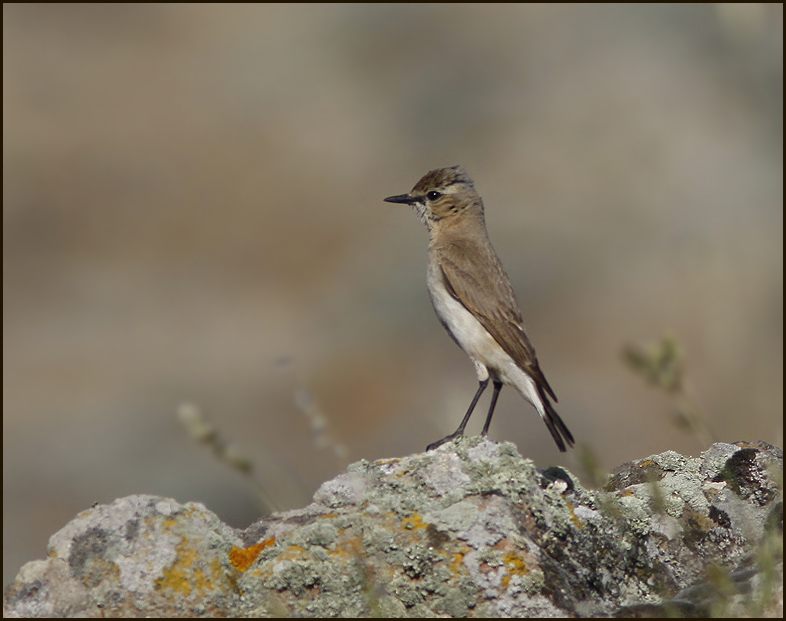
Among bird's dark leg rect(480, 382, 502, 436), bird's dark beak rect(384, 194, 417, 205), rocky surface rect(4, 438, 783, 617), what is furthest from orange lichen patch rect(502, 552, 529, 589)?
bird's dark beak rect(384, 194, 417, 205)

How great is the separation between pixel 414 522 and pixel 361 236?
22.5 meters

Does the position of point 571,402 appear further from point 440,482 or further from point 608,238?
point 440,482

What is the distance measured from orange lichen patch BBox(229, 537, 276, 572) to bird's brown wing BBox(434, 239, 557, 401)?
9.16 ft

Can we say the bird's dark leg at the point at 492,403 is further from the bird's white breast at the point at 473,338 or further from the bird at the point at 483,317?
the bird's white breast at the point at 473,338

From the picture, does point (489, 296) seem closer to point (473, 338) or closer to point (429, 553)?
point (473, 338)

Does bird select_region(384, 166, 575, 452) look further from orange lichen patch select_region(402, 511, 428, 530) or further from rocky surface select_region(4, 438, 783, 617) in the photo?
orange lichen patch select_region(402, 511, 428, 530)

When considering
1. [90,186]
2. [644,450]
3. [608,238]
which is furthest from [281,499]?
[90,186]

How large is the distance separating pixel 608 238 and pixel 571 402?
347 inches

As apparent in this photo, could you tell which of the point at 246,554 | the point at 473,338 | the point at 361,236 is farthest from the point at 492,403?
the point at 361,236

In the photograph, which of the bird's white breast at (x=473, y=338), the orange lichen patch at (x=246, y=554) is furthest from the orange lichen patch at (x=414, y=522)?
the bird's white breast at (x=473, y=338)

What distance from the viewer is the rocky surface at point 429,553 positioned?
175 inches

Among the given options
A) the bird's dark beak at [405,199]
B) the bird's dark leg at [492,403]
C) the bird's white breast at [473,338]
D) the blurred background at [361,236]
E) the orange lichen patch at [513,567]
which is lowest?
the orange lichen patch at [513,567]

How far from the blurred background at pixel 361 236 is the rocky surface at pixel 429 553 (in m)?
4.27

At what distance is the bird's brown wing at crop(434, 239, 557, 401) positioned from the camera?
7273mm
